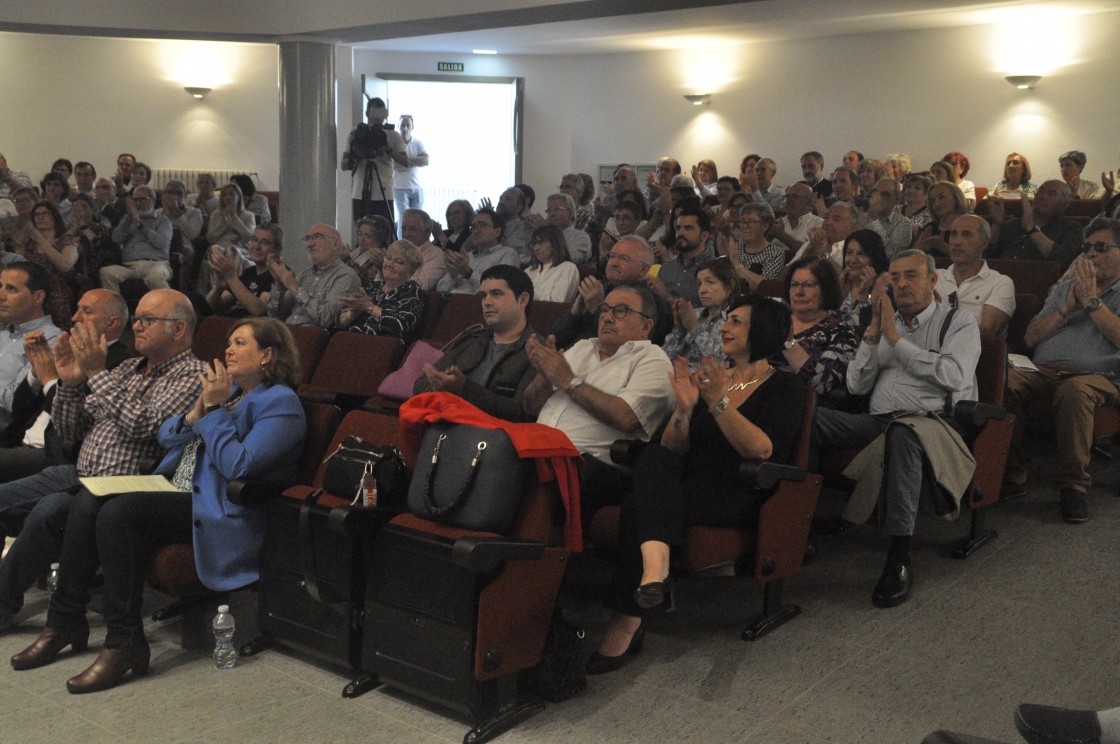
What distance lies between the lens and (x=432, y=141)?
45.1 ft

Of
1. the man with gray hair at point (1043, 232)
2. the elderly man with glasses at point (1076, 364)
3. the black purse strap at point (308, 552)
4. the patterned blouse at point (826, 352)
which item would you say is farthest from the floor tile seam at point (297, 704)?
the man with gray hair at point (1043, 232)

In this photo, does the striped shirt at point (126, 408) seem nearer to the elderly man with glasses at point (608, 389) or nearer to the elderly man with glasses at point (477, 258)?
the elderly man with glasses at point (608, 389)

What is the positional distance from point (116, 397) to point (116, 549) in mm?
595

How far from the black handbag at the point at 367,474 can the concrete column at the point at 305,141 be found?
6.05 meters

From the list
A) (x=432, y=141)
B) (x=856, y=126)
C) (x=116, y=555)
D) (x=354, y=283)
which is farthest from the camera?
(x=432, y=141)

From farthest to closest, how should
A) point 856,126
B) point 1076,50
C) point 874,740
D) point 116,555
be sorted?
point 856,126 → point 1076,50 → point 116,555 → point 874,740

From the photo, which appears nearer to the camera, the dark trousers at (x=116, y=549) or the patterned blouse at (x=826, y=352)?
the dark trousers at (x=116, y=549)

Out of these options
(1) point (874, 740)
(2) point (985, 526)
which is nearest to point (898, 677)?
(1) point (874, 740)

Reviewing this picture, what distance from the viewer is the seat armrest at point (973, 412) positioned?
3.58 metres

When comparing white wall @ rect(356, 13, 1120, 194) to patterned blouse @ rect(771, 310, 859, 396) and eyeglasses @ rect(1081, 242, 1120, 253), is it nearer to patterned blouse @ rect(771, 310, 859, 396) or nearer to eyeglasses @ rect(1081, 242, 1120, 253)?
eyeglasses @ rect(1081, 242, 1120, 253)

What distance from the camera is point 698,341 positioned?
12.9 ft

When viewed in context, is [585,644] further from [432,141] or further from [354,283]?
[432,141]

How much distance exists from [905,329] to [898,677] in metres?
1.47

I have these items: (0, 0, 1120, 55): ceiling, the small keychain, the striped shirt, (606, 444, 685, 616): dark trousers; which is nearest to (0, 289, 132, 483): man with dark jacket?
the striped shirt
